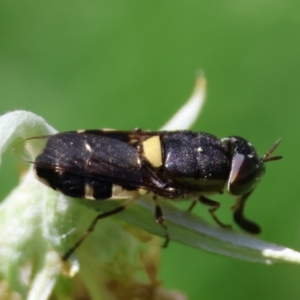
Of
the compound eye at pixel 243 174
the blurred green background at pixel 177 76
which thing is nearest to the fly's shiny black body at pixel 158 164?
the compound eye at pixel 243 174

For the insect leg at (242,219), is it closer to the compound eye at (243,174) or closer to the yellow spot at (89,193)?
the compound eye at (243,174)

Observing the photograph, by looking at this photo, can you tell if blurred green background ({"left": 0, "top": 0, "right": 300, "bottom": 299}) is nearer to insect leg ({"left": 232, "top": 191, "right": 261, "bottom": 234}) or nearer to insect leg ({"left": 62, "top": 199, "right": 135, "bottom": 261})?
insect leg ({"left": 232, "top": 191, "right": 261, "bottom": 234})

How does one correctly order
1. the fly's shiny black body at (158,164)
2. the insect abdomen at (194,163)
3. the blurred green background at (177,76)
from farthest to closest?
the blurred green background at (177,76), the insect abdomen at (194,163), the fly's shiny black body at (158,164)

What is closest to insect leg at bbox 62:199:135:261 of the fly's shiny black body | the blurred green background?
the fly's shiny black body

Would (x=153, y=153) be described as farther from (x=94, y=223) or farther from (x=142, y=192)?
(x=94, y=223)

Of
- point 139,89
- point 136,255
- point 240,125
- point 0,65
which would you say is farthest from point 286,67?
point 136,255

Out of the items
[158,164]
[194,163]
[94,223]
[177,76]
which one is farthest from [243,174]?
[177,76]

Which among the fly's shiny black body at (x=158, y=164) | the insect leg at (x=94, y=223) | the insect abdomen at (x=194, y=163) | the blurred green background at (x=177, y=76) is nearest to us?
the insect leg at (x=94, y=223)
